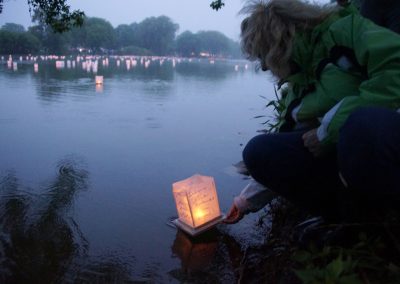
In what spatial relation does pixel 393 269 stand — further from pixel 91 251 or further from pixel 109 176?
pixel 109 176

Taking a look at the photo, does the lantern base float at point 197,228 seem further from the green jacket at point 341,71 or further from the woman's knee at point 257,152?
the green jacket at point 341,71

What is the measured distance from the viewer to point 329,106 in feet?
5.89

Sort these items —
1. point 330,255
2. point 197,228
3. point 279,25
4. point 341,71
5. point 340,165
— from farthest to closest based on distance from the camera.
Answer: point 197,228
point 279,25
point 341,71
point 330,255
point 340,165

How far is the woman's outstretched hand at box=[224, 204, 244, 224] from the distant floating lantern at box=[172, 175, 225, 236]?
15cm

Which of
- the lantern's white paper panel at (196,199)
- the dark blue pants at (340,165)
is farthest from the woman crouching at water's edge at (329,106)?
the lantern's white paper panel at (196,199)

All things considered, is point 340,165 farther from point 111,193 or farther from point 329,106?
point 111,193

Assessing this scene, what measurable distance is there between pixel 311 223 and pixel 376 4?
151 centimetres

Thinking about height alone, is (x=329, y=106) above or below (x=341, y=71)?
below

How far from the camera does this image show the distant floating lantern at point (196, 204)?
258 centimetres

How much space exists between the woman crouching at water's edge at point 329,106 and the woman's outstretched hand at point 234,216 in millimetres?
498

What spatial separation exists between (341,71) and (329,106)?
0.16 metres

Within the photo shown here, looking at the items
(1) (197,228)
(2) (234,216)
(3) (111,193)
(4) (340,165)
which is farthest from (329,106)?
(3) (111,193)

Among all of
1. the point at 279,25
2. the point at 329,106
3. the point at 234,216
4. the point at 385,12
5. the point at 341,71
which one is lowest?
the point at 234,216

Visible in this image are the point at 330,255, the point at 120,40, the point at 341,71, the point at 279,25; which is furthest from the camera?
the point at 120,40
